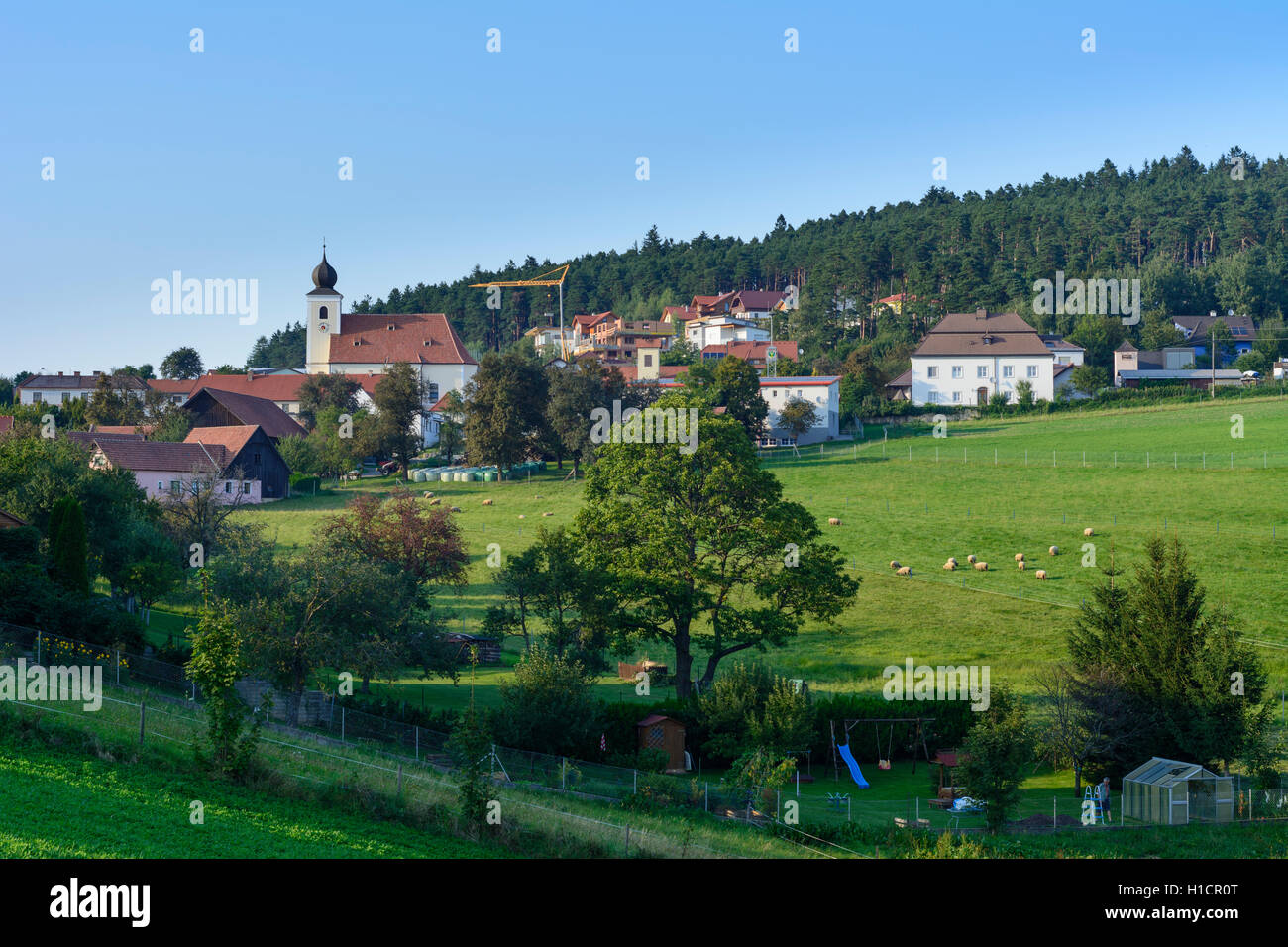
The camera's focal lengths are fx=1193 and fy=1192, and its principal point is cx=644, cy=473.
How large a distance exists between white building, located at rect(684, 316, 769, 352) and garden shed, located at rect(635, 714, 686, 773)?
12034cm

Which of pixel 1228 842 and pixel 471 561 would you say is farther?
pixel 471 561

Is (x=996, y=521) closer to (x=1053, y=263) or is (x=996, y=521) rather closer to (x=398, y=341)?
(x=398, y=341)

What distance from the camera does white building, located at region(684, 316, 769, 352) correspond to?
15762 cm

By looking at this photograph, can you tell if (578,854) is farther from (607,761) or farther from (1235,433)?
(1235,433)

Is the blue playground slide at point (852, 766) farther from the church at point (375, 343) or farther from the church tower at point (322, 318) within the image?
the church tower at point (322, 318)

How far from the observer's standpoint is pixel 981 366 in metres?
108

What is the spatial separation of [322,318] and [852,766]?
11149cm

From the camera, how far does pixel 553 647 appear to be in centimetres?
3847

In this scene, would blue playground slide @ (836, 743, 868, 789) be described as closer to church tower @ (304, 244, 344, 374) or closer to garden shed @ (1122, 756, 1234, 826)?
garden shed @ (1122, 756, 1234, 826)

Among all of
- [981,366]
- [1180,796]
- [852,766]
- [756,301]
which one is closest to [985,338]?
[981,366]

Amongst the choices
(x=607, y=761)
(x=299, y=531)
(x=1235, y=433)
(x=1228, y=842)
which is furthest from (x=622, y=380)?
(x=1228, y=842)

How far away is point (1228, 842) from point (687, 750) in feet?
47.6

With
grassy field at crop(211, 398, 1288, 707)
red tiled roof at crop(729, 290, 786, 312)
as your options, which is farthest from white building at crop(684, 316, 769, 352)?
grassy field at crop(211, 398, 1288, 707)
